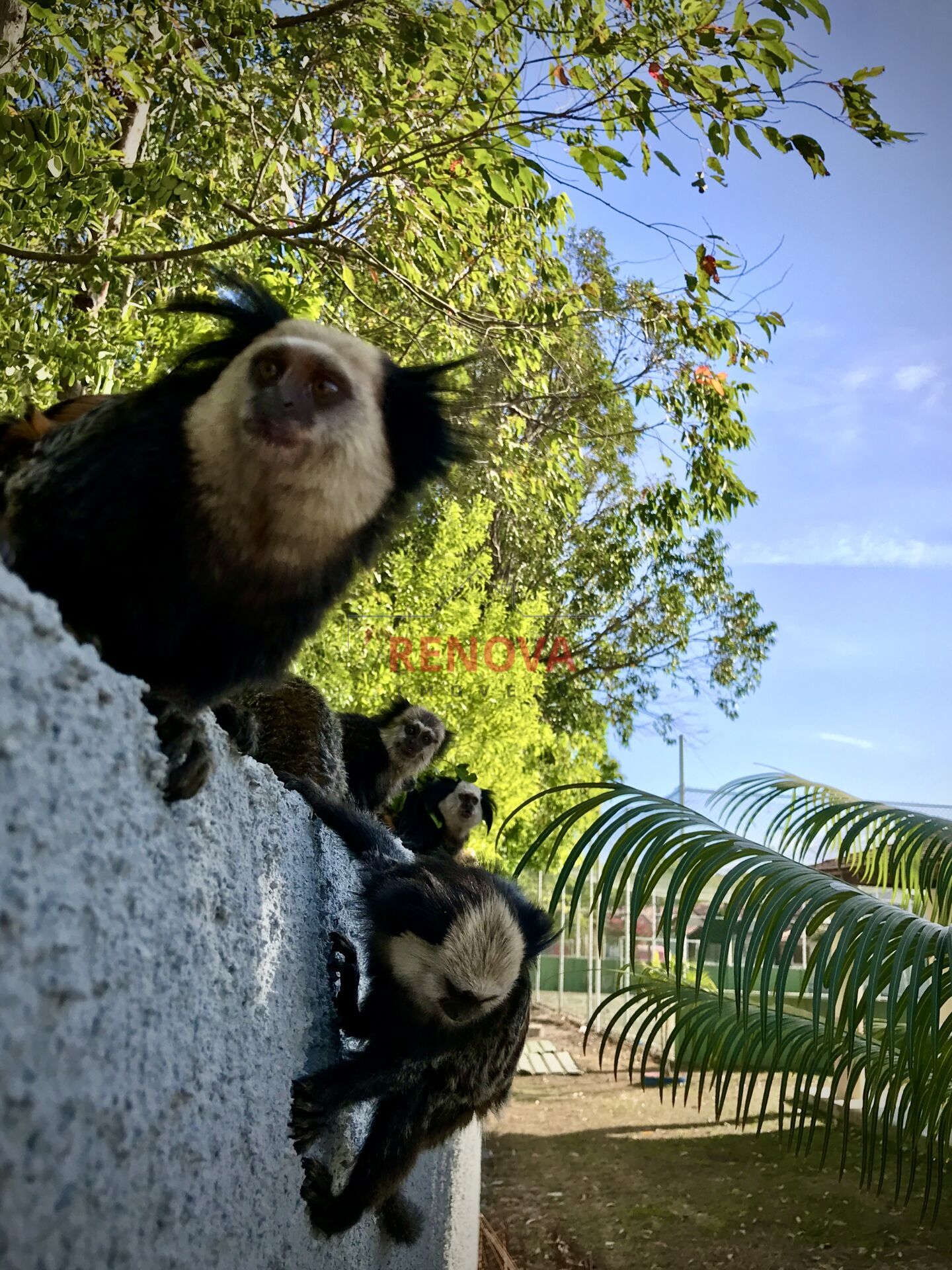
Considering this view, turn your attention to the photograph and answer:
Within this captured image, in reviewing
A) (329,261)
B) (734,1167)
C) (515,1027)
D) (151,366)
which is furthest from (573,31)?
(734,1167)

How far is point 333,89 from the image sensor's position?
19.0 ft

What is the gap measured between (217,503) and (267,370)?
→ 0.26 metres

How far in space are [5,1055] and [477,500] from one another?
→ 7.07 metres

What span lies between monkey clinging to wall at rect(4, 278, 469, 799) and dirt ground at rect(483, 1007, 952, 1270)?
18.1 feet

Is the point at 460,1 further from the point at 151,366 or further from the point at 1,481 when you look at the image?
the point at 1,481

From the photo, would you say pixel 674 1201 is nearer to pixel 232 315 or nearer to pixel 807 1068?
pixel 807 1068

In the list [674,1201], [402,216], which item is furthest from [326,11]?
[674,1201]

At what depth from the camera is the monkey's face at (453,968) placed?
82.3 inches

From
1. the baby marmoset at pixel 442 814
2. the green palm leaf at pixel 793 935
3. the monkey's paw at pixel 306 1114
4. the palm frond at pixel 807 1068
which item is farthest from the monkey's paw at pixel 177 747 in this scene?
the baby marmoset at pixel 442 814

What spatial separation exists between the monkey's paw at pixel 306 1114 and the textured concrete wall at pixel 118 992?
183 millimetres

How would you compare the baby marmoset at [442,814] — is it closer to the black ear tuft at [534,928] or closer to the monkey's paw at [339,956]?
the black ear tuft at [534,928]

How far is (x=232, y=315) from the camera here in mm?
1754

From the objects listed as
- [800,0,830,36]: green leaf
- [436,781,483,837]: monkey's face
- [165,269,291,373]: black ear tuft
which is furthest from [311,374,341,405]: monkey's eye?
[436,781,483,837]: monkey's face

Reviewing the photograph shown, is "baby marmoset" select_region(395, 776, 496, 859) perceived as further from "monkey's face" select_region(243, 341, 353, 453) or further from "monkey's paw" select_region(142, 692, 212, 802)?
"monkey's paw" select_region(142, 692, 212, 802)
